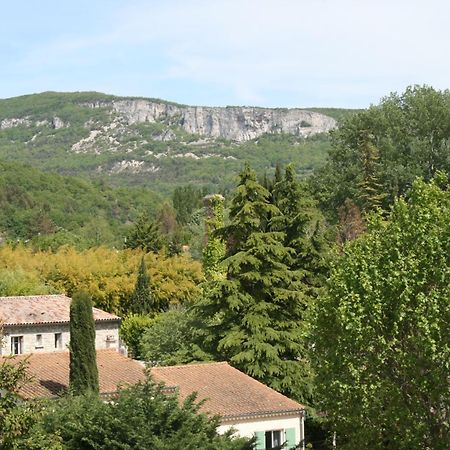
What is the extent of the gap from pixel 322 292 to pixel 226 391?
462 centimetres

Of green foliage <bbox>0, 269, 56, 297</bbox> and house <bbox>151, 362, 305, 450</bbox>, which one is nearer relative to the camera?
house <bbox>151, 362, 305, 450</bbox>

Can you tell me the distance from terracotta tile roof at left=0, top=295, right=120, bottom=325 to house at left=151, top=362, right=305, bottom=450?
13.2 meters

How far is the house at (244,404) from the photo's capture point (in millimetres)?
27906

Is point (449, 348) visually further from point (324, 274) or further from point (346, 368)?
point (324, 274)

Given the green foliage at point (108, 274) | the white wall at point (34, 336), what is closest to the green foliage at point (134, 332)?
the green foliage at point (108, 274)

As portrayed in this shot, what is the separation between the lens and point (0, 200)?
143m

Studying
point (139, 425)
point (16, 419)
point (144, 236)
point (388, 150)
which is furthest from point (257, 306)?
point (144, 236)

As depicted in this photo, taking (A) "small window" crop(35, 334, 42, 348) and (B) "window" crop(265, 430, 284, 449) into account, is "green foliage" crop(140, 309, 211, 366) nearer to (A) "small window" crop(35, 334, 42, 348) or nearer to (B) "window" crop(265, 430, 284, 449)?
(A) "small window" crop(35, 334, 42, 348)

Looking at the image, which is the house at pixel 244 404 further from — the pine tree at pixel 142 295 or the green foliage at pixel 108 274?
the pine tree at pixel 142 295

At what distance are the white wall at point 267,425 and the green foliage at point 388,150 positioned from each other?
104 ft

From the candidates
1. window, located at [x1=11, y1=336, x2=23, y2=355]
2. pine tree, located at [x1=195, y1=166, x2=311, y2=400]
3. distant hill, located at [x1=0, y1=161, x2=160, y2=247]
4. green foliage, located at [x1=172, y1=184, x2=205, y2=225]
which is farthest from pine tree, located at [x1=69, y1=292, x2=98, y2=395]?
green foliage, located at [x1=172, y1=184, x2=205, y2=225]

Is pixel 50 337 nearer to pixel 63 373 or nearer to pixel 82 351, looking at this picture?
pixel 63 373

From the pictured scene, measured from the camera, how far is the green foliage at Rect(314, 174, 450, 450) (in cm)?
2059

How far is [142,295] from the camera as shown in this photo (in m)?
60.8
